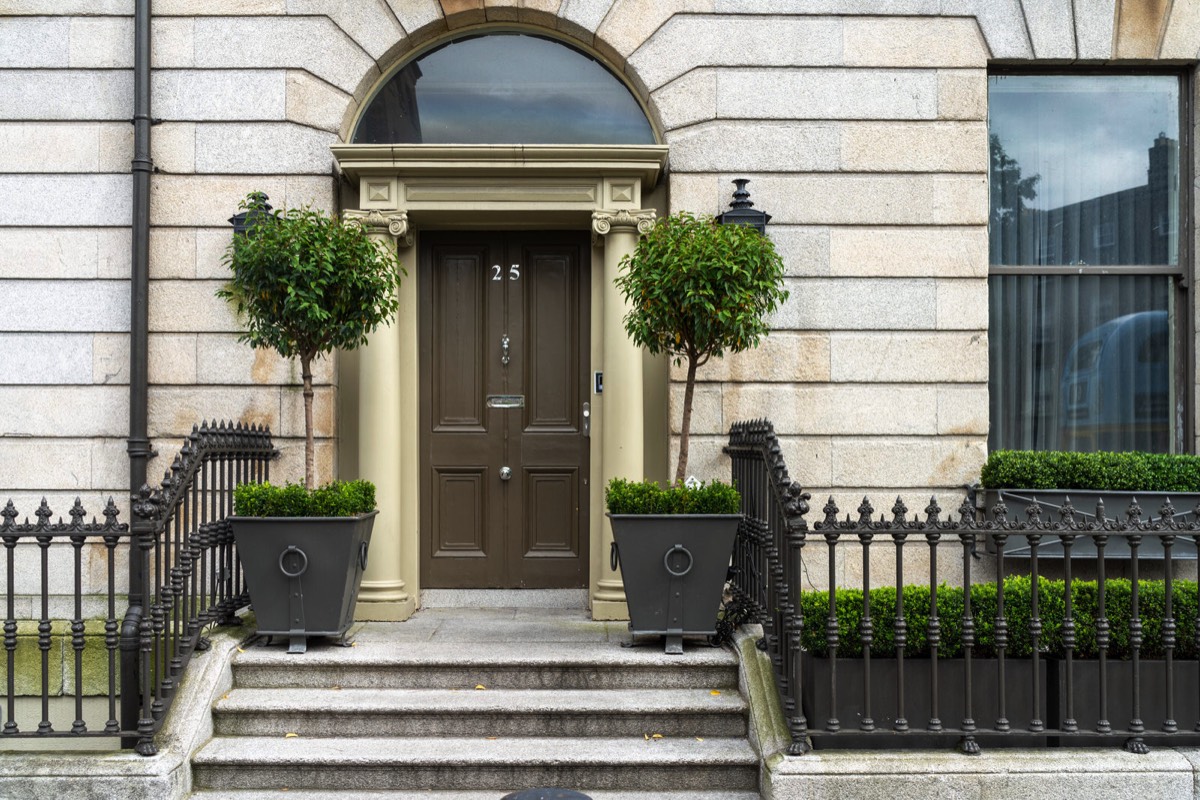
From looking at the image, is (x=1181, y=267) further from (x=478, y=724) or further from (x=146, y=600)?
(x=146, y=600)

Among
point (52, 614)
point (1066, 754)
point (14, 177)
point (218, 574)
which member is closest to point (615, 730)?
point (1066, 754)

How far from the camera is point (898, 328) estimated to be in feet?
25.1

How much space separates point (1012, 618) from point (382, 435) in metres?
4.36

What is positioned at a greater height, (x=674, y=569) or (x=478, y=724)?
(x=674, y=569)

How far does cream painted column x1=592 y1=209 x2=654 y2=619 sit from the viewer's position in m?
7.54

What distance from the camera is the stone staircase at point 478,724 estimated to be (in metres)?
5.35

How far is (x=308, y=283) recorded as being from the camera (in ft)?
20.7

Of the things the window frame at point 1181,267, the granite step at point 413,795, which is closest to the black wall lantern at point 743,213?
the window frame at point 1181,267

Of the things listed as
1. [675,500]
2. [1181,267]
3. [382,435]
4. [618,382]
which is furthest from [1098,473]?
[382,435]

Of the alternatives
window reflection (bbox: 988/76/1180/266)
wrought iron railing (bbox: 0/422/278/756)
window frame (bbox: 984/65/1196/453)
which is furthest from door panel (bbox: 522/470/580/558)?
window reflection (bbox: 988/76/1180/266)

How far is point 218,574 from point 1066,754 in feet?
16.2

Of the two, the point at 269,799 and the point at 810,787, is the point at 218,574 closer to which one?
the point at 269,799

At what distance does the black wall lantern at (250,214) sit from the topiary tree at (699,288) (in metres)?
2.45

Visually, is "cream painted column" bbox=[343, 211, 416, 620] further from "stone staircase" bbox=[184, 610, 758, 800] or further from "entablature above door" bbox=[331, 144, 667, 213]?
"stone staircase" bbox=[184, 610, 758, 800]
